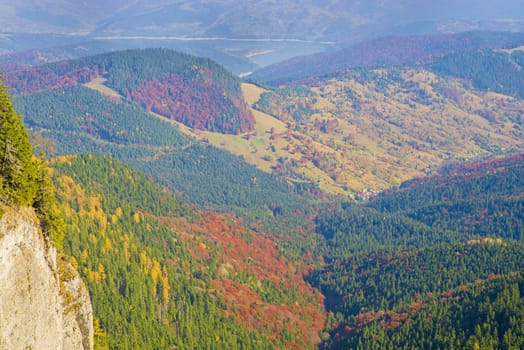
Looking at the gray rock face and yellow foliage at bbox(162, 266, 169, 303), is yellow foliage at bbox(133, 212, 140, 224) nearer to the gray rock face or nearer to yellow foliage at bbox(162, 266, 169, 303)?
yellow foliage at bbox(162, 266, 169, 303)

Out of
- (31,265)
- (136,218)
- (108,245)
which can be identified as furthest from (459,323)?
(31,265)

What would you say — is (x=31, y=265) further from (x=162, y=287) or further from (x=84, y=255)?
(x=162, y=287)

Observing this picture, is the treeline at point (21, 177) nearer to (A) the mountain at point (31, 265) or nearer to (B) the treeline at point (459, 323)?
(A) the mountain at point (31, 265)

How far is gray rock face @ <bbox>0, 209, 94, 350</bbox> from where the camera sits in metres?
56.6

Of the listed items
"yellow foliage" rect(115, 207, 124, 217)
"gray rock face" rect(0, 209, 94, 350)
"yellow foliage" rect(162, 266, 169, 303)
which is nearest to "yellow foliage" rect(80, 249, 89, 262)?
"yellow foliage" rect(162, 266, 169, 303)

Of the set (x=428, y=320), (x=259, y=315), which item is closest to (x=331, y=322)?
(x=259, y=315)

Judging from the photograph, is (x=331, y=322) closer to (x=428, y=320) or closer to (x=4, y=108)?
(x=428, y=320)

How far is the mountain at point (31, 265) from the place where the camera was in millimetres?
57281

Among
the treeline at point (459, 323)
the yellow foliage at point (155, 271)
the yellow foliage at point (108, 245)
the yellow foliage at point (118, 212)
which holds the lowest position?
the treeline at point (459, 323)

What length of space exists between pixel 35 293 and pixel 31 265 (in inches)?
111

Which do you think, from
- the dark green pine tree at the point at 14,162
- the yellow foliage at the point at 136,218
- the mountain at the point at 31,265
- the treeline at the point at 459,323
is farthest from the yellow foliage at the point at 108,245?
the dark green pine tree at the point at 14,162

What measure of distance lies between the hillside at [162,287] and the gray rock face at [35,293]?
3858 centimetres

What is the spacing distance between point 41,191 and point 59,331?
1578 cm

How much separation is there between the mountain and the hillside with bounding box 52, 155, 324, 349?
3877 cm
